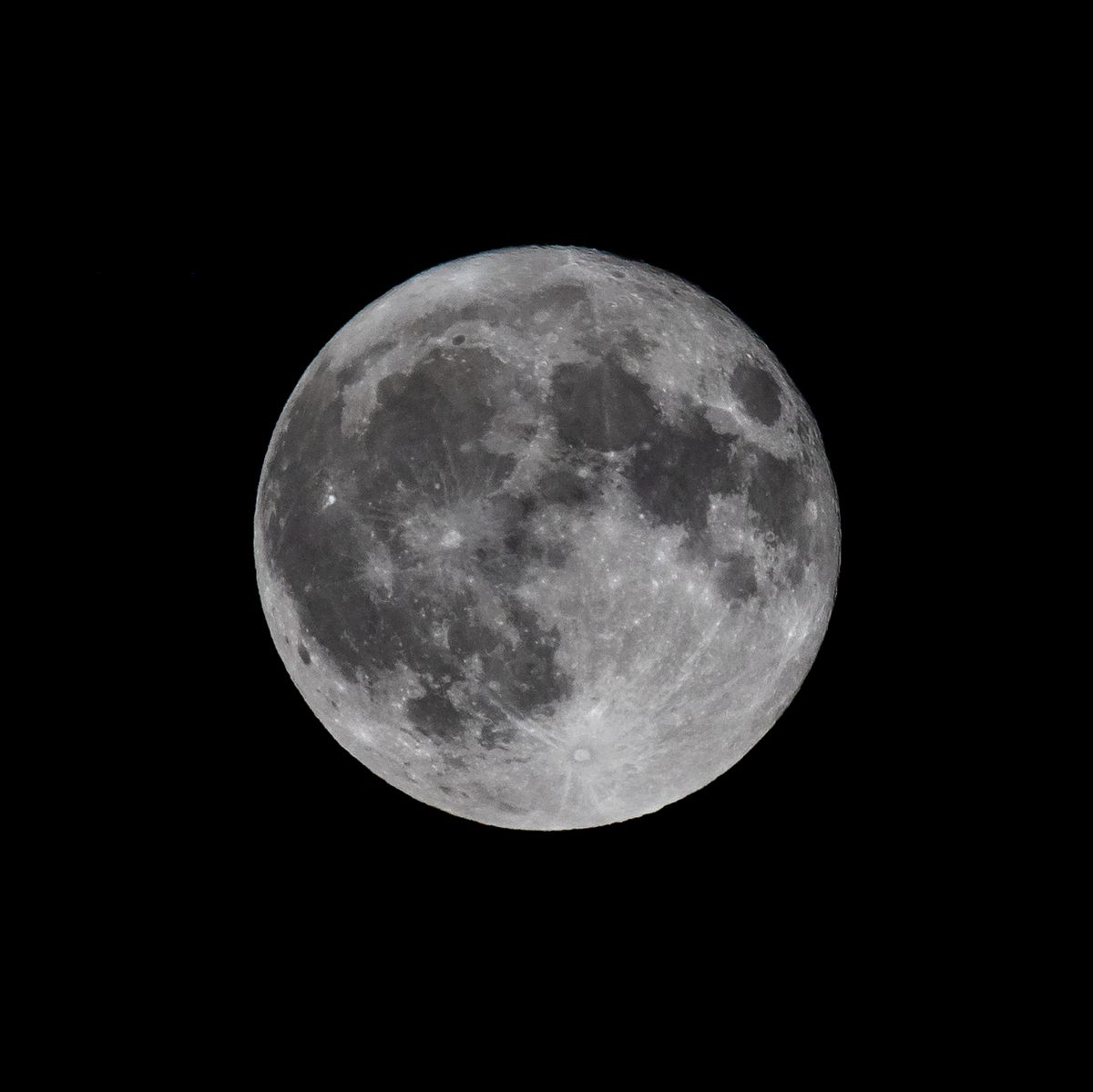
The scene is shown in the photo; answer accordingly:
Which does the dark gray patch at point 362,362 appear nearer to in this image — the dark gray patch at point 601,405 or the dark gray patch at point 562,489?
the dark gray patch at point 601,405

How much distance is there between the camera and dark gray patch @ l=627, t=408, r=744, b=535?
3242 mm

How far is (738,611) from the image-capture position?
3.43 m

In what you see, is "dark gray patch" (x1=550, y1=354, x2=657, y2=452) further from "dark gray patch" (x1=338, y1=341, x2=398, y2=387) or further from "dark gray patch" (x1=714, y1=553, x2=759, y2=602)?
"dark gray patch" (x1=338, y1=341, x2=398, y2=387)

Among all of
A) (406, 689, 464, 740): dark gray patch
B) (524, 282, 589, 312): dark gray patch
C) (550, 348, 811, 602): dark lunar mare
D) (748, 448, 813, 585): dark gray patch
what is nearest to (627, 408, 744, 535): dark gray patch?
(550, 348, 811, 602): dark lunar mare

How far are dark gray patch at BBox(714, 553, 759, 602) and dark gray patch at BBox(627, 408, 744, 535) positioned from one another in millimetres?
177

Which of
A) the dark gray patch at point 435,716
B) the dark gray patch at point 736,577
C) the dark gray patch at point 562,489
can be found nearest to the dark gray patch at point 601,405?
the dark gray patch at point 562,489

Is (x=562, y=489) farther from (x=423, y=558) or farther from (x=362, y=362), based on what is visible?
(x=362, y=362)

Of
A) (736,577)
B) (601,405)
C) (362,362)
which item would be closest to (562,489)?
(601,405)

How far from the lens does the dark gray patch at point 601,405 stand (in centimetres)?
322

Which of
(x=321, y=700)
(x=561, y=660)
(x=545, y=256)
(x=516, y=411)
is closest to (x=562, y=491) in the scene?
(x=516, y=411)

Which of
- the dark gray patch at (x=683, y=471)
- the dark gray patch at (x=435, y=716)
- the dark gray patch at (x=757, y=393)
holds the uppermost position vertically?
the dark gray patch at (x=757, y=393)

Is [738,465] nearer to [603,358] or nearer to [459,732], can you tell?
[603,358]

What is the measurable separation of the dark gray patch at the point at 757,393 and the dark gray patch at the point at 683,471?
9.6 inches

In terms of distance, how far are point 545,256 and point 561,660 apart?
5.45 feet
